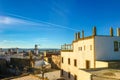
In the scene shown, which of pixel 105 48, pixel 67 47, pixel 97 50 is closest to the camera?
pixel 97 50

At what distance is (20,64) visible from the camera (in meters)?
64.4

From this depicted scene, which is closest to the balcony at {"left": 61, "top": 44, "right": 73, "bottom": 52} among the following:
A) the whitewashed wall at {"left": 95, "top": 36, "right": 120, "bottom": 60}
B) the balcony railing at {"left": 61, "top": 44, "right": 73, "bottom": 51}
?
the balcony railing at {"left": 61, "top": 44, "right": 73, "bottom": 51}

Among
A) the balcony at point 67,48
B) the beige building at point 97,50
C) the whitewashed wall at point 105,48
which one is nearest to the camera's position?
the beige building at point 97,50

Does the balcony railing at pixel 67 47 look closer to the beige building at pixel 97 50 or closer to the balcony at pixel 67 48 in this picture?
the balcony at pixel 67 48

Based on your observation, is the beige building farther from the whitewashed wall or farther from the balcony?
the balcony

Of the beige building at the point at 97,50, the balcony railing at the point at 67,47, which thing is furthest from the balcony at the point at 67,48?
the beige building at the point at 97,50

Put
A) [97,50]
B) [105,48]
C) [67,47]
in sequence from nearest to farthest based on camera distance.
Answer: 1. [97,50]
2. [105,48]
3. [67,47]

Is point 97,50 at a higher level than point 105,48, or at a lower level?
lower

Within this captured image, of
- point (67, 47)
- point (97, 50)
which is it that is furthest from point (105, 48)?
point (67, 47)

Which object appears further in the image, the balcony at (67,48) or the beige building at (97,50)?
the balcony at (67,48)

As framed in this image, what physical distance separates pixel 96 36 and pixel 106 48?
222 centimetres

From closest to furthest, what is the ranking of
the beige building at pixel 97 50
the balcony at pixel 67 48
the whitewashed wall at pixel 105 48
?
the beige building at pixel 97 50 → the whitewashed wall at pixel 105 48 → the balcony at pixel 67 48

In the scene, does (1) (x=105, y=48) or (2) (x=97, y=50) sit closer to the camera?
(2) (x=97, y=50)

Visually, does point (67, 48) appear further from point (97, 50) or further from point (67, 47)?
point (97, 50)
